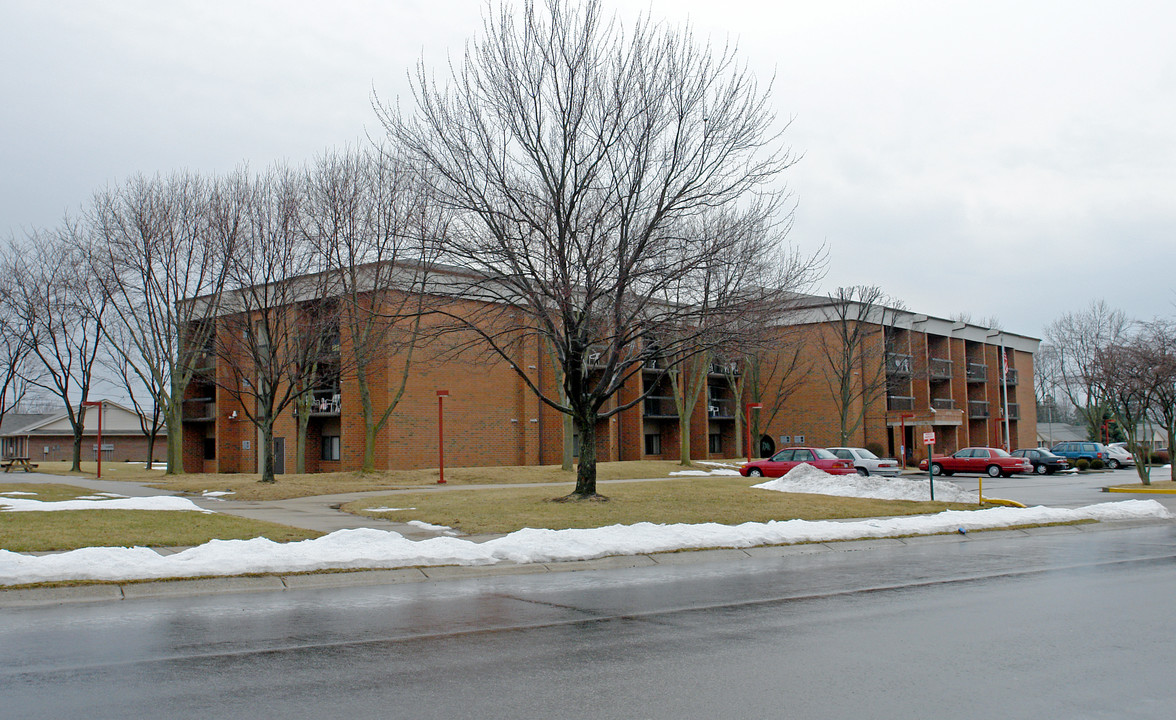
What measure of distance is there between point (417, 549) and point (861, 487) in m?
15.1

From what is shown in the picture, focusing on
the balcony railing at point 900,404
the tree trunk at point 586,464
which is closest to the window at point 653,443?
the balcony railing at point 900,404

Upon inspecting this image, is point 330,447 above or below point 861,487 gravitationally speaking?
above

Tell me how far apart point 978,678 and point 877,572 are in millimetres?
6263

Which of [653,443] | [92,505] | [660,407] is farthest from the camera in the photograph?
[653,443]

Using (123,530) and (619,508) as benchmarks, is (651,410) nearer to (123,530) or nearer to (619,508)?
(619,508)

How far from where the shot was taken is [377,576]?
39.1 ft

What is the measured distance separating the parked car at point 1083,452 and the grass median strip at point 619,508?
3660 cm

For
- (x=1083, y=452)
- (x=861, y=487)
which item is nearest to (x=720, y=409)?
(x=1083, y=452)

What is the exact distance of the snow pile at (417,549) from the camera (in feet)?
36.1

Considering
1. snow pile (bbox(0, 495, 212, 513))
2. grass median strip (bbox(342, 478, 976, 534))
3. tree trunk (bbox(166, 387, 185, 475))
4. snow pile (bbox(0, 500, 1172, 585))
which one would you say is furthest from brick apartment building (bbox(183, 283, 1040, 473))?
snow pile (bbox(0, 500, 1172, 585))

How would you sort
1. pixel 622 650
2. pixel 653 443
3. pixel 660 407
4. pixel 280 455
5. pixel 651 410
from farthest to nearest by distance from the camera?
pixel 653 443 < pixel 660 407 < pixel 651 410 < pixel 280 455 < pixel 622 650

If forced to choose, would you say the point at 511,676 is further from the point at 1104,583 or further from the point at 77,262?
the point at 77,262

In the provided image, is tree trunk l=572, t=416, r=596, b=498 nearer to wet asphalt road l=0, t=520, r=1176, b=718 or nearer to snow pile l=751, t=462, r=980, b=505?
snow pile l=751, t=462, r=980, b=505

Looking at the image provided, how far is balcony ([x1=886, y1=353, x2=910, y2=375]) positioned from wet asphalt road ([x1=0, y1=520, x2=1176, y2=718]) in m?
43.0
